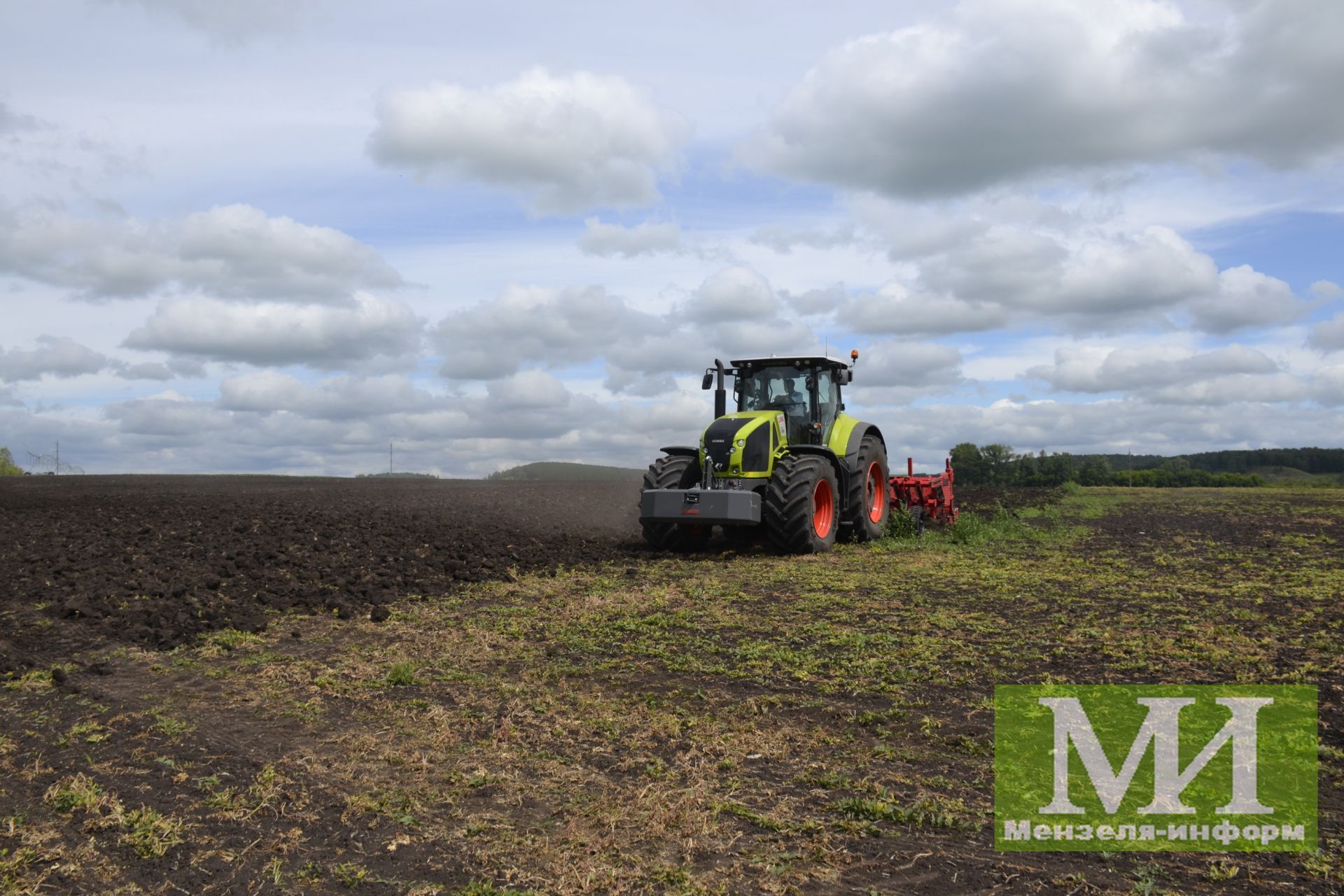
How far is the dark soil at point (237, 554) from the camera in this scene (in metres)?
9.10

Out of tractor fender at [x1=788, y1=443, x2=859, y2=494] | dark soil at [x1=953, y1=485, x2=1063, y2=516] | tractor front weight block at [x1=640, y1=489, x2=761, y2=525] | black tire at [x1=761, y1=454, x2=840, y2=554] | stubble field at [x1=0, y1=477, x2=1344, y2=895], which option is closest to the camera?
stubble field at [x1=0, y1=477, x2=1344, y2=895]

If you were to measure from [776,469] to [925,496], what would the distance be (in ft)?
17.7

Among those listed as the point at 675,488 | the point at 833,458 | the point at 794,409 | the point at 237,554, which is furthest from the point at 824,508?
the point at 237,554

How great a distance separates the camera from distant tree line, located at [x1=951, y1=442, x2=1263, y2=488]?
3781 cm

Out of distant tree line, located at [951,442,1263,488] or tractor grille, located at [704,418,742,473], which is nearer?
tractor grille, located at [704,418,742,473]

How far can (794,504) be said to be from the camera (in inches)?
503

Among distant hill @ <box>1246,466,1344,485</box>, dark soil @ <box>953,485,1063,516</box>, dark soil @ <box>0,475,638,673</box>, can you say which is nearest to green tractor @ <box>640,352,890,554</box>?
dark soil @ <box>0,475,638,673</box>

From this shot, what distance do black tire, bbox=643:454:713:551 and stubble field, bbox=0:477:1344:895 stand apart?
1.62 ft

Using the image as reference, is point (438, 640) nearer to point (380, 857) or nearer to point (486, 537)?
point (380, 857)

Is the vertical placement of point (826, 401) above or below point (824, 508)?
above

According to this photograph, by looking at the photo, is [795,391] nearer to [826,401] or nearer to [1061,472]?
[826,401]

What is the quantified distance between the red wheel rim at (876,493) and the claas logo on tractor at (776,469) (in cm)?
3

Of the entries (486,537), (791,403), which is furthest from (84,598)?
(791,403)

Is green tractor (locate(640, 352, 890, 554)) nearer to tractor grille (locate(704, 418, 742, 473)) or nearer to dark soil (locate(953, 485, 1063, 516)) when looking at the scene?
tractor grille (locate(704, 418, 742, 473))
